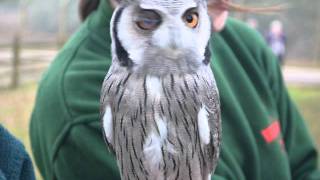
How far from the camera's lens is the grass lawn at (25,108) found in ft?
13.5

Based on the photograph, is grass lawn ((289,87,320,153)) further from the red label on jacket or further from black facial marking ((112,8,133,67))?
black facial marking ((112,8,133,67))

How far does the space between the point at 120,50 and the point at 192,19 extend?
95mm

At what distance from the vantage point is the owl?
64 cm

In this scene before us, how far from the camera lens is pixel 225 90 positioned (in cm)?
112

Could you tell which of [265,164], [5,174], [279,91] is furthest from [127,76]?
[279,91]

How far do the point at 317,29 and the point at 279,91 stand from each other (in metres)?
7.38

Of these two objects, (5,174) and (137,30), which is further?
(5,174)

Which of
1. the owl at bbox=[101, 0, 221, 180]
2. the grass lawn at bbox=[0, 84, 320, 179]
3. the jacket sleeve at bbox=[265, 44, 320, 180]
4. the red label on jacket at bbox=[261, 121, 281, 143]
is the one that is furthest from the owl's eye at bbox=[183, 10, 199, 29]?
the grass lawn at bbox=[0, 84, 320, 179]

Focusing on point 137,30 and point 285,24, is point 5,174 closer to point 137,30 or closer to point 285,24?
point 137,30

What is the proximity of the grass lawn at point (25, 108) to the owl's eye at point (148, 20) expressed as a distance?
9.64 ft

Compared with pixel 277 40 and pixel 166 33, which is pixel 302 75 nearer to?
pixel 277 40

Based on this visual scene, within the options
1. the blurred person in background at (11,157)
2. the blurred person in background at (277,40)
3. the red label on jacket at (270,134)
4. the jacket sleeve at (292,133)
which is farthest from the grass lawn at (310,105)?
the blurred person in background at (11,157)

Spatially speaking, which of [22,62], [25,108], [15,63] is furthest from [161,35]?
[22,62]

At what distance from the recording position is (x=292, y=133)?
1.34 metres
